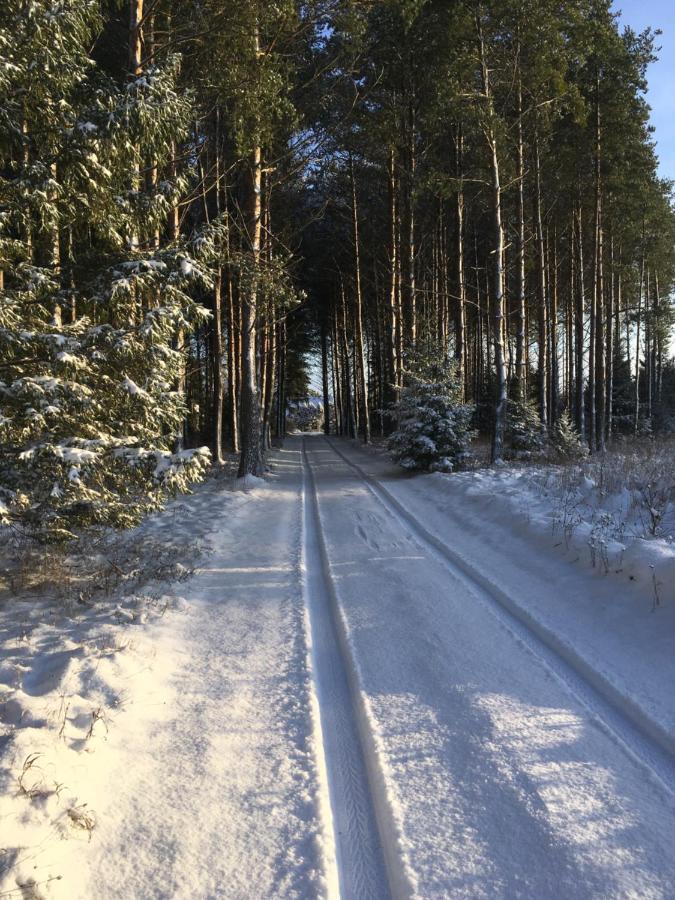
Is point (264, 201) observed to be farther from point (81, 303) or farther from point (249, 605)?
point (249, 605)

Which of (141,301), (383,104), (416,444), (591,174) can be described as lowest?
(416,444)

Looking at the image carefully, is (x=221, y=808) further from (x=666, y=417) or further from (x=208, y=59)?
(x=666, y=417)

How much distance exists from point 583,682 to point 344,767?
1887mm

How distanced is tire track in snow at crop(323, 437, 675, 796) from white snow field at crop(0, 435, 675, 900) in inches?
0.7

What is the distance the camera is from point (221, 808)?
8.47ft

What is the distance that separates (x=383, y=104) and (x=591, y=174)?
847cm

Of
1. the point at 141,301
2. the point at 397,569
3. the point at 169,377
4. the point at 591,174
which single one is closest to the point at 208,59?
the point at 141,301

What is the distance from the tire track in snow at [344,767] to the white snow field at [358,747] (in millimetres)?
11

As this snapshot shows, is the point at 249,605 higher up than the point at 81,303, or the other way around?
the point at 81,303

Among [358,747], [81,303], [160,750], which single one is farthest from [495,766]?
[81,303]

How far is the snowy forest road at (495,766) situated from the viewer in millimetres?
2211

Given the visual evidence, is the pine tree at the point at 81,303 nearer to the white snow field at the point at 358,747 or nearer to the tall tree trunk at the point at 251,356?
the white snow field at the point at 358,747

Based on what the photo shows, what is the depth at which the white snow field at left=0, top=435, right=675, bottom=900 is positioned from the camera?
2223mm

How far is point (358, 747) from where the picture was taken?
307cm
